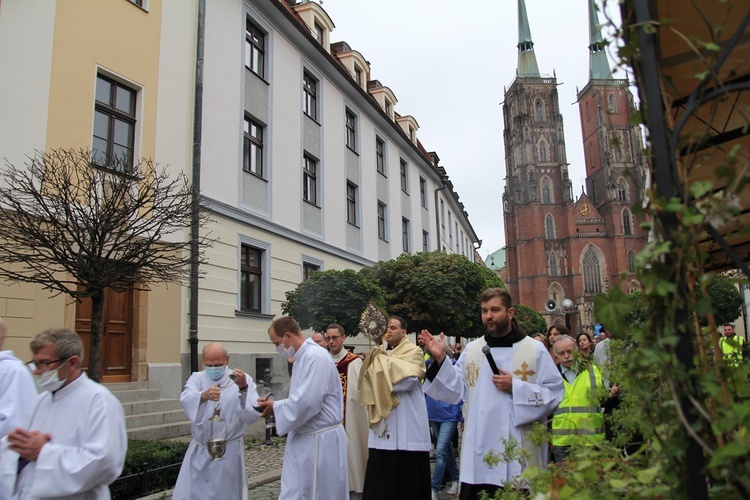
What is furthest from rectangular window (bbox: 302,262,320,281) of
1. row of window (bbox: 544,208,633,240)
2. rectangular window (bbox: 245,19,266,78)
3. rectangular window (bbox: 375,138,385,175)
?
row of window (bbox: 544,208,633,240)

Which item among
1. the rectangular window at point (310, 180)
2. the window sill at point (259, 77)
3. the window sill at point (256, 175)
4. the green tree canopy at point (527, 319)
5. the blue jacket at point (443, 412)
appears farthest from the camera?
the green tree canopy at point (527, 319)

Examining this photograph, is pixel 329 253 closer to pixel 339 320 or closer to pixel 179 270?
pixel 339 320

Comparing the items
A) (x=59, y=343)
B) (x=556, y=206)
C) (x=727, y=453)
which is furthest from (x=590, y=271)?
(x=727, y=453)

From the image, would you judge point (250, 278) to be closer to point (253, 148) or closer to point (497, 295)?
point (253, 148)

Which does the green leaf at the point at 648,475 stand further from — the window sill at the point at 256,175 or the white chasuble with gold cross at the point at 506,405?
the window sill at the point at 256,175

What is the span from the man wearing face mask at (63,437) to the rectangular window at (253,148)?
13340 millimetres

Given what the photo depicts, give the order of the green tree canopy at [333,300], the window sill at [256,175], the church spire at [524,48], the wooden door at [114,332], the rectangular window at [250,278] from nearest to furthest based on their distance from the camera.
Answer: the wooden door at [114,332]
the green tree canopy at [333,300]
the rectangular window at [250,278]
the window sill at [256,175]
the church spire at [524,48]

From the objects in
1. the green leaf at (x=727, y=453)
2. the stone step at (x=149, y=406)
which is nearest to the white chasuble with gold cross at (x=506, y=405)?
the green leaf at (x=727, y=453)

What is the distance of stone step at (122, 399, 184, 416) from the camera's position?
11.3 m

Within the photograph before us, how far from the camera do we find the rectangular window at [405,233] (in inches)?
1176

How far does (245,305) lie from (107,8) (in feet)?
26.6

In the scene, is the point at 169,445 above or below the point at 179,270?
below

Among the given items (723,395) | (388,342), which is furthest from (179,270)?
(723,395)

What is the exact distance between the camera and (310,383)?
5.37m
